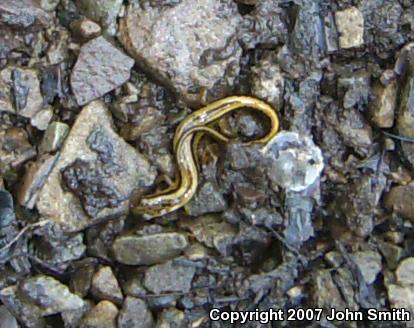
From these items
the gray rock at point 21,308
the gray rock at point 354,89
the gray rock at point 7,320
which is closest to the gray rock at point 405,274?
the gray rock at point 354,89

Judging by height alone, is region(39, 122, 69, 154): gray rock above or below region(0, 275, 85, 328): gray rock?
above

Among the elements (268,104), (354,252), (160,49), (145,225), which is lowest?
(354,252)

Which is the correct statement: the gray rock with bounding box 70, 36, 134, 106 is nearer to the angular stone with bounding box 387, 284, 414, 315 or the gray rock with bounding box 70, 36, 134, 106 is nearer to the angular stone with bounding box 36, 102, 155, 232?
the angular stone with bounding box 36, 102, 155, 232

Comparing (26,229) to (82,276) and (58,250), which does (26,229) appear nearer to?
(58,250)

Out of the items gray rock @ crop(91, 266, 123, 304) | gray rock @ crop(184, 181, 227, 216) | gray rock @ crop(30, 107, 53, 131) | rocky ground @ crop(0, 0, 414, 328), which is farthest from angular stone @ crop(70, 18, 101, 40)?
gray rock @ crop(91, 266, 123, 304)

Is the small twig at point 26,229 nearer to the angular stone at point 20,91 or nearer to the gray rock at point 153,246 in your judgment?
the gray rock at point 153,246

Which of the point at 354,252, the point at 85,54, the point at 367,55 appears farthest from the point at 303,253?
the point at 85,54

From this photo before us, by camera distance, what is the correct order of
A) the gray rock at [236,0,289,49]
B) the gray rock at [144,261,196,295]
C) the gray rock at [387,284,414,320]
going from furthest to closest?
1. the gray rock at [236,0,289,49]
2. the gray rock at [144,261,196,295]
3. the gray rock at [387,284,414,320]

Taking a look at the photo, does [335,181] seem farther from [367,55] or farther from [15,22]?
[15,22]
